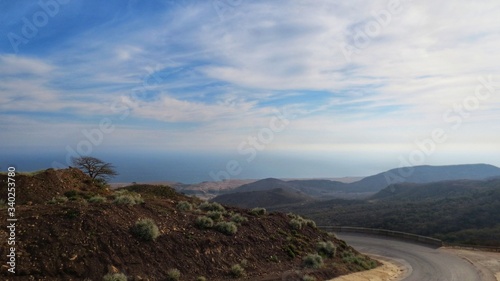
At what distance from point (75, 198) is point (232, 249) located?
10140mm

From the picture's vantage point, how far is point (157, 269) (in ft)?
49.9

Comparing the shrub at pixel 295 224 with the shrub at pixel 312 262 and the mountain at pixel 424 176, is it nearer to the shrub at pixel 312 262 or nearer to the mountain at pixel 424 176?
the shrub at pixel 312 262

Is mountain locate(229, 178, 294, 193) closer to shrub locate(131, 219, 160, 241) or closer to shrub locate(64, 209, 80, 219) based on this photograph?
shrub locate(131, 219, 160, 241)

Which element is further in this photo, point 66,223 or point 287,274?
point 287,274

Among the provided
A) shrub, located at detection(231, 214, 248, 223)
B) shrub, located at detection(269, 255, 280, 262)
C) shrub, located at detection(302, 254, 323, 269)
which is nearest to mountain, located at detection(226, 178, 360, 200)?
shrub, located at detection(231, 214, 248, 223)

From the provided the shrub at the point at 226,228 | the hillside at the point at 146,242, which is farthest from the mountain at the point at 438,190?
the shrub at the point at 226,228

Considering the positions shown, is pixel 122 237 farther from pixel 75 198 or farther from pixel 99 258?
pixel 75 198

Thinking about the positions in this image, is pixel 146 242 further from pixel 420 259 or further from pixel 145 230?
pixel 420 259

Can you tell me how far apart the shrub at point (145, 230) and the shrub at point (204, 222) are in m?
3.25

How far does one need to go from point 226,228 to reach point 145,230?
5.24 m

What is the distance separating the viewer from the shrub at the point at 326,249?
23.6 m

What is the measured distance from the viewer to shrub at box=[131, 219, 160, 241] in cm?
1661

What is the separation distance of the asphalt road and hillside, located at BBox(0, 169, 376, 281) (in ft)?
12.5

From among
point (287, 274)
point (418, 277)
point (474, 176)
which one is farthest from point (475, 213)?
point (474, 176)
